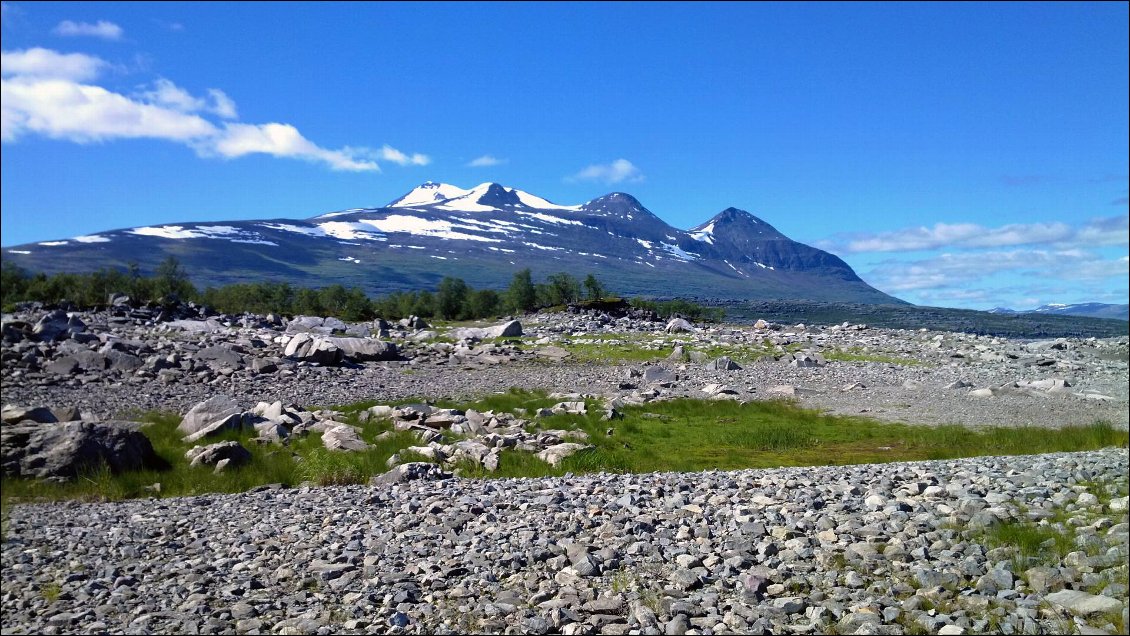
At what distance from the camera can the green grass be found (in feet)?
47.1

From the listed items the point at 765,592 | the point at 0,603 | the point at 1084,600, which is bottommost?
the point at 0,603

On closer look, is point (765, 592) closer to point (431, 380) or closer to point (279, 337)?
point (431, 380)

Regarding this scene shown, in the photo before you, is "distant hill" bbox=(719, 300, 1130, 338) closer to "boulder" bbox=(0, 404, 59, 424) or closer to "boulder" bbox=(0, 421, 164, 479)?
"boulder" bbox=(0, 421, 164, 479)

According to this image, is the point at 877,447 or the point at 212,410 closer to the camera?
the point at 877,447

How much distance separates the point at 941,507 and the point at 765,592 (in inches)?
136

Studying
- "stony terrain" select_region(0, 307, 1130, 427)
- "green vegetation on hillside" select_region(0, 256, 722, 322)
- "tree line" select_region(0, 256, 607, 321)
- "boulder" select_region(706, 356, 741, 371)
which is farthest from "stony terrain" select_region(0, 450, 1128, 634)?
"tree line" select_region(0, 256, 607, 321)

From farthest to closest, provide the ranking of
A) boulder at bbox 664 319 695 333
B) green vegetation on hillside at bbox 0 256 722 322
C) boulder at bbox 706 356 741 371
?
green vegetation on hillside at bbox 0 256 722 322, boulder at bbox 664 319 695 333, boulder at bbox 706 356 741 371

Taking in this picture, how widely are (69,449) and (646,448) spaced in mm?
12912

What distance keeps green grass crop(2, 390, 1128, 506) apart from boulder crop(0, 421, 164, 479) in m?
0.35

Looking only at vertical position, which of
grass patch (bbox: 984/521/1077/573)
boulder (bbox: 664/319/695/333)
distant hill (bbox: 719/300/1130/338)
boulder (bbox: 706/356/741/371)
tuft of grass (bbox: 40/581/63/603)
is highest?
distant hill (bbox: 719/300/1130/338)

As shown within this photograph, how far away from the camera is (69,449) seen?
1418cm

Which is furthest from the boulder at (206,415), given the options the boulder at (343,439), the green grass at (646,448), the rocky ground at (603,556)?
the boulder at (343,439)

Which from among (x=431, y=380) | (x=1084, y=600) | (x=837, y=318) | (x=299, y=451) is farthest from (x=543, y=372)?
(x=837, y=318)

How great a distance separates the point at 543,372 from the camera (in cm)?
3553
